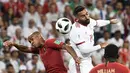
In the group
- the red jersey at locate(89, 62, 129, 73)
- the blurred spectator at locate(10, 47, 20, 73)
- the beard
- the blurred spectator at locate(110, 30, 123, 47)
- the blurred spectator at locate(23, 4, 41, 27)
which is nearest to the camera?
the red jersey at locate(89, 62, 129, 73)

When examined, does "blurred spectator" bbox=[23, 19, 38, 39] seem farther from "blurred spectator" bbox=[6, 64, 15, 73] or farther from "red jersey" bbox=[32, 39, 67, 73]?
"red jersey" bbox=[32, 39, 67, 73]

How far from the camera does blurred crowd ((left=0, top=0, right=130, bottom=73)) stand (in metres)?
17.7

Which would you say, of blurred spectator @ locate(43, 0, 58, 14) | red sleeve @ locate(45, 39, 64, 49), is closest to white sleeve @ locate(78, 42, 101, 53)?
red sleeve @ locate(45, 39, 64, 49)

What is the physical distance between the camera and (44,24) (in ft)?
65.0

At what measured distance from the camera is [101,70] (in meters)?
9.29

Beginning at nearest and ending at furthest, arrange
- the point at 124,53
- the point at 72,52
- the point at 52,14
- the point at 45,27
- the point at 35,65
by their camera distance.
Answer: the point at 72,52
the point at 35,65
the point at 124,53
the point at 45,27
the point at 52,14

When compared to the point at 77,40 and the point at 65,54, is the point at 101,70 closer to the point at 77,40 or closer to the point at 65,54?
the point at 77,40

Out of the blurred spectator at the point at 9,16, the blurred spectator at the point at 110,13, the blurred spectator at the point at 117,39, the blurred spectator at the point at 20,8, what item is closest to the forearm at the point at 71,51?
the blurred spectator at the point at 117,39

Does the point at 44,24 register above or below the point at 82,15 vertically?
above

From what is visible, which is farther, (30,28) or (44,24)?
(44,24)

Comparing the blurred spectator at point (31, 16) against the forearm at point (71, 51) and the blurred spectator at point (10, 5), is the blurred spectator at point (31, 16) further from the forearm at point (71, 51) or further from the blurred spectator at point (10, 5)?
the forearm at point (71, 51)

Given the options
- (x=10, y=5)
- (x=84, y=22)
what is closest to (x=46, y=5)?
(x=10, y=5)

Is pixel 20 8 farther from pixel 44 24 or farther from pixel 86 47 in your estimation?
pixel 86 47

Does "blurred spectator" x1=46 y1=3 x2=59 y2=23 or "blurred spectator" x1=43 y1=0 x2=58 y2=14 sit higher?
"blurred spectator" x1=43 y1=0 x2=58 y2=14
